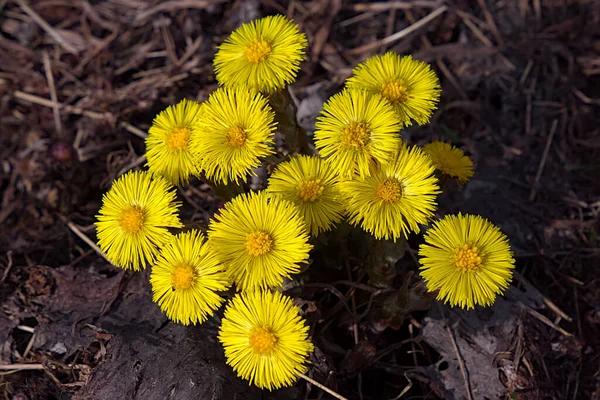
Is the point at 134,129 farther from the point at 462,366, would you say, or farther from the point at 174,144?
the point at 462,366

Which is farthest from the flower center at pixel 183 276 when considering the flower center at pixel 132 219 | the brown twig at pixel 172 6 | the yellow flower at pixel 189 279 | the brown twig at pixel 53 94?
the brown twig at pixel 172 6

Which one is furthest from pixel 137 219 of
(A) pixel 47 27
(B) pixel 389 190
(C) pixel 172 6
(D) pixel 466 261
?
(A) pixel 47 27

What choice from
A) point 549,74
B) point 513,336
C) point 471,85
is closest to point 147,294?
point 513,336

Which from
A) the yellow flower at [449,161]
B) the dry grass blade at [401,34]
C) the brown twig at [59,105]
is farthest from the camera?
the dry grass blade at [401,34]

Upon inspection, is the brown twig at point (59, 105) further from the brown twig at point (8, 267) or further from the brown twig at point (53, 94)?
the brown twig at point (8, 267)

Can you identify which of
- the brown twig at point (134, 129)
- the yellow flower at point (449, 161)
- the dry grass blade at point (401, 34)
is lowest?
the yellow flower at point (449, 161)

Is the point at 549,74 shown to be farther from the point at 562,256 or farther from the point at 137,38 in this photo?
the point at 137,38
